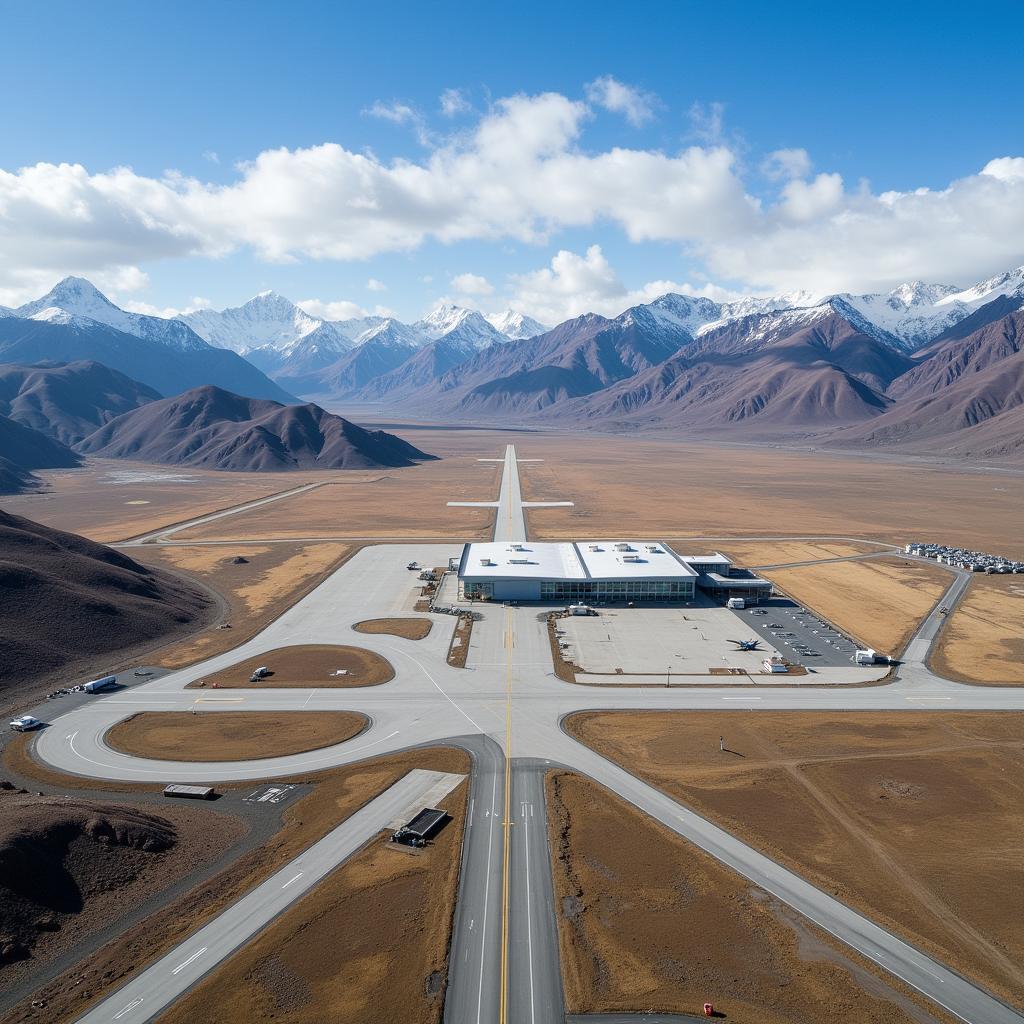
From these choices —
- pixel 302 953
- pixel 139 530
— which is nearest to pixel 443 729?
pixel 302 953

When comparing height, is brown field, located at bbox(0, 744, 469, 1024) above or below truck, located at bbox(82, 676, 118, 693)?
below

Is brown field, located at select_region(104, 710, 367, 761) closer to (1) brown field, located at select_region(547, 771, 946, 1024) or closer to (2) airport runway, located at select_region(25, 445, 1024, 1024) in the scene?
(2) airport runway, located at select_region(25, 445, 1024, 1024)

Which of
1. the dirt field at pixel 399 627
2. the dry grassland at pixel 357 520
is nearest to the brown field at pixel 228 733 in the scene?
the dirt field at pixel 399 627

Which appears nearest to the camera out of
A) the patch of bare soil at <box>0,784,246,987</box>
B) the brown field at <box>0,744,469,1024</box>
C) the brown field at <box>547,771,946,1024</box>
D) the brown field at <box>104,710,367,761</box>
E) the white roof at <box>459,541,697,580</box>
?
the brown field at <box>547,771,946,1024</box>

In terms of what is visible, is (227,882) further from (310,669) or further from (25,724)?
(310,669)

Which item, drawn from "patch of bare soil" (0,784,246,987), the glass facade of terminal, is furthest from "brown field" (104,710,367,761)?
the glass facade of terminal

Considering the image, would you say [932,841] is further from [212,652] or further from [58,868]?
[212,652]

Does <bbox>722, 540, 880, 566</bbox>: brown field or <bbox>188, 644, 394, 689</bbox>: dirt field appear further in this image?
<bbox>722, 540, 880, 566</bbox>: brown field
